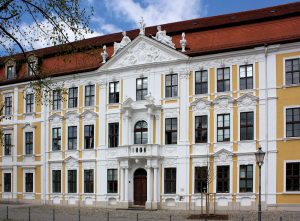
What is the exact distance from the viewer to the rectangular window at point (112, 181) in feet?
136

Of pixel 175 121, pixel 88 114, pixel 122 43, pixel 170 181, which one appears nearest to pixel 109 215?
pixel 170 181

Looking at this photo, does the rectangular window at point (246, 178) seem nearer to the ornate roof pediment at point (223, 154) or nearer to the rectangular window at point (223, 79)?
the ornate roof pediment at point (223, 154)

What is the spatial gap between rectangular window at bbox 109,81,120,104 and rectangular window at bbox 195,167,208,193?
877 centimetres

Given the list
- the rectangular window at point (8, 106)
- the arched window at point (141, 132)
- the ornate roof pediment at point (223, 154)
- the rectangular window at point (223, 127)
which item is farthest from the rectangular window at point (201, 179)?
the rectangular window at point (8, 106)

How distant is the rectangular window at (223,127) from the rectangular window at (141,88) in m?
6.29

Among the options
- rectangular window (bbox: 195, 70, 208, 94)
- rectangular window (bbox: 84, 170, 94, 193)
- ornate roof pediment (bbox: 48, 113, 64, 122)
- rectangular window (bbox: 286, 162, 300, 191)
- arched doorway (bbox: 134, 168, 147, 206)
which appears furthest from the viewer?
ornate roof pediment (bbox: 48, 113, 64, 122)

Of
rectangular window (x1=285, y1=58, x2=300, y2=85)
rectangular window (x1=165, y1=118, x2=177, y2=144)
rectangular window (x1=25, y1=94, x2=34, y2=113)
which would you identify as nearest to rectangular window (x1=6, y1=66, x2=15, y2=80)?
rectangular window (x1=25, y1=94, x2=34, y2=113)

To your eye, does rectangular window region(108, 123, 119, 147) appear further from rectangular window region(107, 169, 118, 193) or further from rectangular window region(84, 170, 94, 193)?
rectangular window region(84, 170, 94, 193)

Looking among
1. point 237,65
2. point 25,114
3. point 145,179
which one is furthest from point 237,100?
point 25,114

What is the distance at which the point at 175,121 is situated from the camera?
39.3m

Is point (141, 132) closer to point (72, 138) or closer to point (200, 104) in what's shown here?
point (200, 104)

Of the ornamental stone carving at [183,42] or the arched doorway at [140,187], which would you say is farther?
the arched doorway at [140,187]

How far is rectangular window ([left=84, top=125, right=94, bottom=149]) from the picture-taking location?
4328 cm

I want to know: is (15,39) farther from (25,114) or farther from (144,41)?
(25,114)
